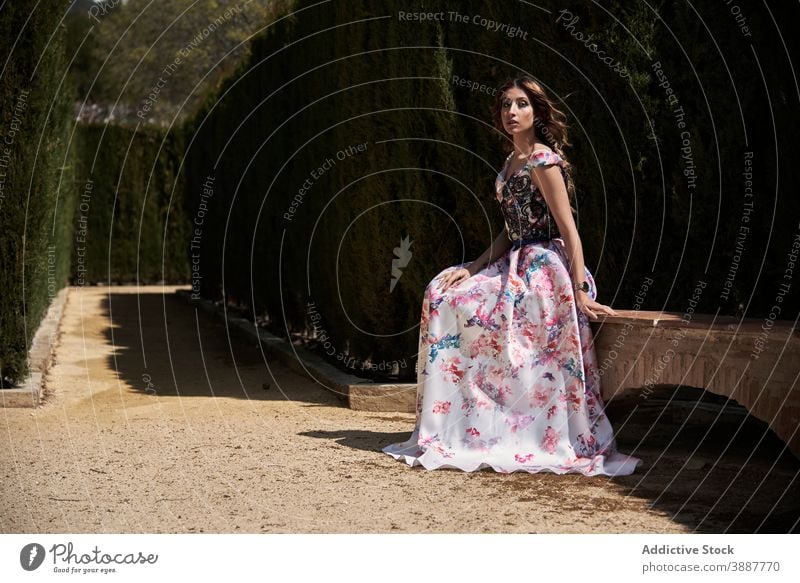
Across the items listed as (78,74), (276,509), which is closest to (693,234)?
(276,509)

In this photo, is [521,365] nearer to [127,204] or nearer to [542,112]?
[542,112]

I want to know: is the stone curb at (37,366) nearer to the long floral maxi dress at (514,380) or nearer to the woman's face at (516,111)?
the long floral maxi dress at (514,380)

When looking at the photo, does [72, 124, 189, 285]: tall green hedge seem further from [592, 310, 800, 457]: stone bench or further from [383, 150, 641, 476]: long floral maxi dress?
[592, 310, 800, 457]: stone bench

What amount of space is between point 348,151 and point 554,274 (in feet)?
9.89

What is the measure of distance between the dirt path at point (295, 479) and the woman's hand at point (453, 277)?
3.43ft

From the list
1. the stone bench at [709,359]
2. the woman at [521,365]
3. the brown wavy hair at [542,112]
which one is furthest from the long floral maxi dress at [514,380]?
the brown wavy hair at [542,112]

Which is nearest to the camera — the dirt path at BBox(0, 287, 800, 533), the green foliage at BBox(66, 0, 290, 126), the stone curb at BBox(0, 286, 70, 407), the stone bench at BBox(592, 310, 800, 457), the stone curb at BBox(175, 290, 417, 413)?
the dirt path at BBox(0, 287, 800, 533)

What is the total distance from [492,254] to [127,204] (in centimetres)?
1550

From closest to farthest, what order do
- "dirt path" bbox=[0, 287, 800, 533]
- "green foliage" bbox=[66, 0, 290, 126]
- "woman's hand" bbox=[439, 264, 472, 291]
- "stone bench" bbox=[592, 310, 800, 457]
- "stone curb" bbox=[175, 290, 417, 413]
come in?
"dirt path" bbox=[0, 287, 800, 533] → "stone bench" bbox=[592, 310, 800, 457] → "woman's hand" bbox=[439, 264, 472, 291] → "stone curb" bbox=[175, 290, 417, 413] → "green foliage" bbox=[66, 0, 290, 126]

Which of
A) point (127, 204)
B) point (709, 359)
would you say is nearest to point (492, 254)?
point (709, 359)

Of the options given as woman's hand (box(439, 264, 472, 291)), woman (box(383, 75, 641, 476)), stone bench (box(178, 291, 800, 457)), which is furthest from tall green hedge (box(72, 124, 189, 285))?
stone bench (box(178, 291, 800, 457))

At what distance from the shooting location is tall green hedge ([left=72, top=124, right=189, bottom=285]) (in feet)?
65.6

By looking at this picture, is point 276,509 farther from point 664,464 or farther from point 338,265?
point 338,265

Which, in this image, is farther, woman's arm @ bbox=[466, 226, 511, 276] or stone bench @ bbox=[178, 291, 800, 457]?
woman's arm @ bbox=[466, 226, 511, 276]
